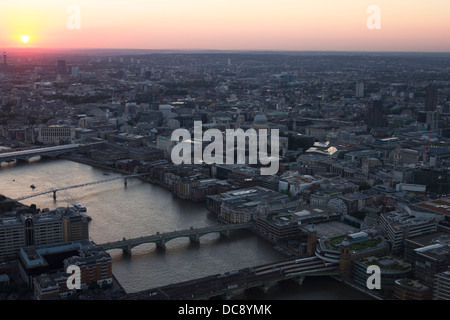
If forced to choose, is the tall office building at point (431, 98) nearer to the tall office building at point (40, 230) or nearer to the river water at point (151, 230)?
the river water at point (151, 230)

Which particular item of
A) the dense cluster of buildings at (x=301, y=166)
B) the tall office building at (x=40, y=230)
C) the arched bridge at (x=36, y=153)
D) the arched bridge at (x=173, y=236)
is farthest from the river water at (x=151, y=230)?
the arched bridge at (x=36, y=153)

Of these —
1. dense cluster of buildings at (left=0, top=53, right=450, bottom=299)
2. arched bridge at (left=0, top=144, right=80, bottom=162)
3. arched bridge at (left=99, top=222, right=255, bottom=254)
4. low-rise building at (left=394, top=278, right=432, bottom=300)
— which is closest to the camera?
low-rise building at (left=394, top=278, right=432, bottom=300)

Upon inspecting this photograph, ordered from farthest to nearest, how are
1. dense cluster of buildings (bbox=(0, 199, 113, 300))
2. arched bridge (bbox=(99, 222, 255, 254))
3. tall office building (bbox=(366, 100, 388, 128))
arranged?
tall office building (bbox=(366, 100, 388, 128)) < arched bridge (bbox=(99, 222, 255, 254)) < dense cluster of buildings (bbox=(0, 199, 113, 300))

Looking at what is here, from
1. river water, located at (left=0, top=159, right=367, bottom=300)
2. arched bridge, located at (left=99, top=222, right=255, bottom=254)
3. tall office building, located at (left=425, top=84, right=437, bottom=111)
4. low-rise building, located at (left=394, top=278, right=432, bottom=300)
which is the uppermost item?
tall office building, located at (left=425, top=84, right=437, bottom=111)

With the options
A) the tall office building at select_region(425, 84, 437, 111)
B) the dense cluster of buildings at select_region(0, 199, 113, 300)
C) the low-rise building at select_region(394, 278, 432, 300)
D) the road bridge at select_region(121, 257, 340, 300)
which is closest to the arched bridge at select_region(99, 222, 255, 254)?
the dense cluster of buildings at select_region(0, 199, 113, 300)

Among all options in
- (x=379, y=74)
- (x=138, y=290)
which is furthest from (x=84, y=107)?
(x=379, y=74)

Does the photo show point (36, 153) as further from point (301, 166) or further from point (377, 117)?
point (377, 117)

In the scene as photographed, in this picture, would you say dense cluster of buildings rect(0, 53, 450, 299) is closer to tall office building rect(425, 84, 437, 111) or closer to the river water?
tall office building rect(425, 84, 437, 111)
